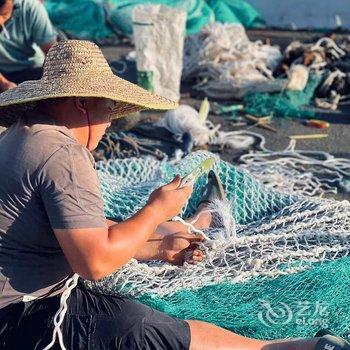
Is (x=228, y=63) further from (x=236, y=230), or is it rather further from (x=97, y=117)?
(x=97, y=117)

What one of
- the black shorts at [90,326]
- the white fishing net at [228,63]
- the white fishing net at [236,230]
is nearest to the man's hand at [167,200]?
the black shorts at [90,326]

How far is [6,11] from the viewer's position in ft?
16.3

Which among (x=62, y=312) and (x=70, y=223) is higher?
(x=70, y=223)

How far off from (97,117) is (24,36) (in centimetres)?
325

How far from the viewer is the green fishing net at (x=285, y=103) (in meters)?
6.19

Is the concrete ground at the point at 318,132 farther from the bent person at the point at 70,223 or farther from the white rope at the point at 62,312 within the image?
the white rope at the point at 62,312

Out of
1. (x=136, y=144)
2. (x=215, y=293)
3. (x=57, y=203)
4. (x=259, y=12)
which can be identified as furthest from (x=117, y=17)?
(x=57, y=203)

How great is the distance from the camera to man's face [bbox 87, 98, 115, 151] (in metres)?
2.44

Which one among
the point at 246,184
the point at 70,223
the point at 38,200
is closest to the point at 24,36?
the point at 246,184

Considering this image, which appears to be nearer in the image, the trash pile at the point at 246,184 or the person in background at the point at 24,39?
the trash pile at the point at 246,184

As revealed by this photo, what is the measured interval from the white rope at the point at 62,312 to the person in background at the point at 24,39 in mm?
3033

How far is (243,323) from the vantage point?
2967 millimetres

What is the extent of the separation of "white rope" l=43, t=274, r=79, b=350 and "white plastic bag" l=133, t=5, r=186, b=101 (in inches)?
148

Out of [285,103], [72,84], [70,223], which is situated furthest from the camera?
[285,103]
